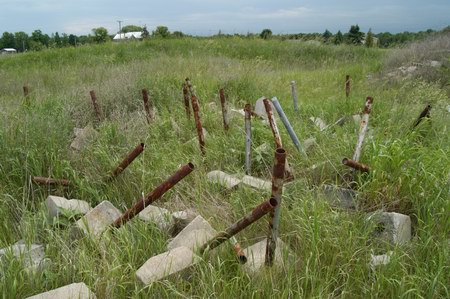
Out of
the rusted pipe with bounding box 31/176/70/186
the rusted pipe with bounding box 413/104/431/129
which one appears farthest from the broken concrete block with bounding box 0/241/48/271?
the rusted pipe with bounding box 413/104/431/129

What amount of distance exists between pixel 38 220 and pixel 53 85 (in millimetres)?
6105

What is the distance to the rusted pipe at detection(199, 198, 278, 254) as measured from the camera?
171cm

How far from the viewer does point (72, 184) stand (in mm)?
3221

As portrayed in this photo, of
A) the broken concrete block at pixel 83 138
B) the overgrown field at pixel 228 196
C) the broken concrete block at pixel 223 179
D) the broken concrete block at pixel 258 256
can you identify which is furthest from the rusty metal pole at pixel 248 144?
the broken concrete block at pixel 83 138

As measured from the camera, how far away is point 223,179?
9.87ft

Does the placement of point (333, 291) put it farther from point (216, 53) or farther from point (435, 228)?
point (216, 53)

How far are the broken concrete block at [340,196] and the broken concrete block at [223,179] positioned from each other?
0.71 m

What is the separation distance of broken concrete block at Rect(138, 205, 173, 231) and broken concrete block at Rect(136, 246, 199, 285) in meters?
0.48

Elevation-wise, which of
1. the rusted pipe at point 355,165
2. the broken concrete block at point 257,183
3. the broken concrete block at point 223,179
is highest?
the rusted pipe at point 355,165

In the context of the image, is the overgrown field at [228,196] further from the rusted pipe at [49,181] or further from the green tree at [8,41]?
the green tree at [8,41]

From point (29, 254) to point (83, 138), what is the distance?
1.93 m

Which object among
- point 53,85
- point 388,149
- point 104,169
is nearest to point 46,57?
point 53,85

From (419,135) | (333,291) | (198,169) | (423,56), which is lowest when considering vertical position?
(333,291)

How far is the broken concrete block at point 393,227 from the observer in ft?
7.24
